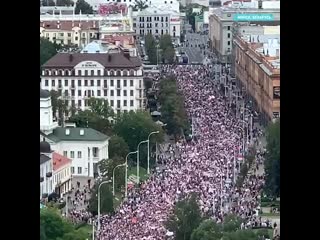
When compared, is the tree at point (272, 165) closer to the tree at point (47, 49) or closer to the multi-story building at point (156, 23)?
the tree at point (47, 49)

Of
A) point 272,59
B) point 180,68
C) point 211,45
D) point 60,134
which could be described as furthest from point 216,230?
point 211,45

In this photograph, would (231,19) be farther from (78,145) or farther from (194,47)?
(78,145)

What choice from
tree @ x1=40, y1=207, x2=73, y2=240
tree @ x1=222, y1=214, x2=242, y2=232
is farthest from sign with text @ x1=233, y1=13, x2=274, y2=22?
tree @ x1=40, y1=207, x2=73, y2=240

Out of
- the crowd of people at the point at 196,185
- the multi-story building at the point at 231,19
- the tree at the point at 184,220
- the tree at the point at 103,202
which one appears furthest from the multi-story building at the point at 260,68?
the tree at the point at 184,220

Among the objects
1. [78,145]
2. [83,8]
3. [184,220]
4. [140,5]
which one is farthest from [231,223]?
[140,5]

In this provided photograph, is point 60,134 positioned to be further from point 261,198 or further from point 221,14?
point 221,14

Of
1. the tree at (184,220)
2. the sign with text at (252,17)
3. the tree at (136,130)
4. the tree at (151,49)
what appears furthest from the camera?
the sign with text at (252,17)
